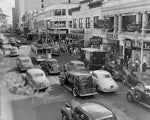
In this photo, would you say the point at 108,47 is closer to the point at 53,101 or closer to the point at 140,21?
the point at 140,21

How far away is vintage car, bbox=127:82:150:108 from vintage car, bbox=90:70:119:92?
2409 millimetres

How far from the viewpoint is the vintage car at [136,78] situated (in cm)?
1998

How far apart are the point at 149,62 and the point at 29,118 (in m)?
20.7

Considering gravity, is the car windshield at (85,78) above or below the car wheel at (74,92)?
above

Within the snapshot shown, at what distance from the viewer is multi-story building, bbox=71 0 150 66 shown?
30.9 m

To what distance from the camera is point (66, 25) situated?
75688 millimetres

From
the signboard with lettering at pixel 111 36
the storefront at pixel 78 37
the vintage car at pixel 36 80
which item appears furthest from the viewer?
the storefront at pixel 78 37

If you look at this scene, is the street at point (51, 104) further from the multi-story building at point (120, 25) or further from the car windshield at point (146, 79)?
the multi-story building at point (120, 25)

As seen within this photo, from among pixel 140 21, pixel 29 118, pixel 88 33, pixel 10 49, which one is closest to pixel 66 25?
pixel 88 33

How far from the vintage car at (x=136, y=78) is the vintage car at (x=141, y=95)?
0.91m

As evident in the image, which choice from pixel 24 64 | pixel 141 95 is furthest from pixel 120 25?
pixel 141 95

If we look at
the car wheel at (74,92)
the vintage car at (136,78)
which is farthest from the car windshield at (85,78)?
the vintage car at (136,78)

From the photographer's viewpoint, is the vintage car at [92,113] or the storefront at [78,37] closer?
the vintage car at [92,113]

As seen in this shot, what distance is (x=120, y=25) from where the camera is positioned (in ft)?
121
